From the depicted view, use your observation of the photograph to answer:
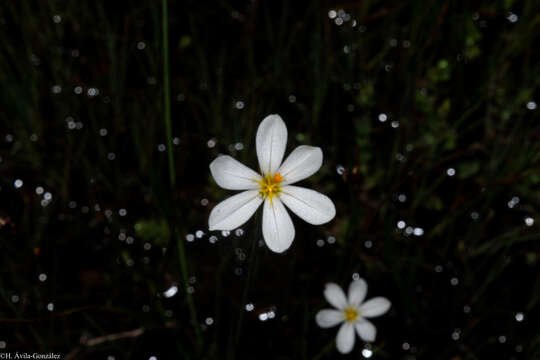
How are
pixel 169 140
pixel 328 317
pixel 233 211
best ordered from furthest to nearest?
pixel 328 317, pixel 169 140, pixel 233 211

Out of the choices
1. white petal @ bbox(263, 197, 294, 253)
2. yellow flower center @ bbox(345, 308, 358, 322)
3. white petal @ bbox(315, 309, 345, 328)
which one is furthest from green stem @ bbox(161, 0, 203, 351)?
yellow flower center @ bbox(345, 308, 358, 322)

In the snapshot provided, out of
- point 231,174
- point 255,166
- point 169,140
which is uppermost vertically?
point 255,166

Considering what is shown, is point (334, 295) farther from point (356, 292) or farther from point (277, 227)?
point (277, 227)

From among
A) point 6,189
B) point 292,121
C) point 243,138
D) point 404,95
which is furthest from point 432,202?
point 6,189

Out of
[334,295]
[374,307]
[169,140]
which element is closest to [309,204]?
[169,140]

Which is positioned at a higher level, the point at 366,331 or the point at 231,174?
the point at 231,174

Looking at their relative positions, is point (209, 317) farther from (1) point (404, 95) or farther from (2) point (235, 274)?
(1) point (404, 95)
